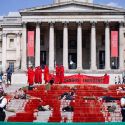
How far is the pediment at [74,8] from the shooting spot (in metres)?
66.3

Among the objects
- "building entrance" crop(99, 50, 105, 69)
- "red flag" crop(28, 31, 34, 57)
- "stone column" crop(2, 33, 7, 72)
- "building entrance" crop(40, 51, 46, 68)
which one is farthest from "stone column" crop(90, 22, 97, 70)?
"stone column" crop(2, 33, 7, 72)

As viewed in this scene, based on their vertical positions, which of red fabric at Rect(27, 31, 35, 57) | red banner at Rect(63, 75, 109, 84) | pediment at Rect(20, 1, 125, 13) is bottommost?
red banner at Rect(63, 75, 109, 84)

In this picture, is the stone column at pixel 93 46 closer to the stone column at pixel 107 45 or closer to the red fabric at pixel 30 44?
the stone column at pixel 107 45

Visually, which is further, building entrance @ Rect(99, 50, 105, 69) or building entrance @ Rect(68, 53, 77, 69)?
building entrance @ Rect(68, 53, 77, 69)

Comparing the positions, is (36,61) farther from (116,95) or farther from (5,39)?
(116,95)

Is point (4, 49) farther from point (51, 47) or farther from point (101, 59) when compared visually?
point (101, 59)

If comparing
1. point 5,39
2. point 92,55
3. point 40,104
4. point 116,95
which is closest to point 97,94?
point 116,95

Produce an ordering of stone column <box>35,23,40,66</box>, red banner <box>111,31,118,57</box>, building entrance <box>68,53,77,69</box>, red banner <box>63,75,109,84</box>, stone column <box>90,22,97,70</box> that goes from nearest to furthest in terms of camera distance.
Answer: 1. red banner <box>63,75,109,84</box>
2. red banner <box>111,31,118,57</box>
3. stone column <box>35,23,40,66</box>
4. stone column <box>90,22,97,70</box>
5. building entrance <box>68,53,77,69</box>

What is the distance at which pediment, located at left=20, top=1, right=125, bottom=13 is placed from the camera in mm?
66312

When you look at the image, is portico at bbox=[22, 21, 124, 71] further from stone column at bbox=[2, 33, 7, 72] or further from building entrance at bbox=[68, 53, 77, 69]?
stone column at bbox=[2, 33, 7, 72]

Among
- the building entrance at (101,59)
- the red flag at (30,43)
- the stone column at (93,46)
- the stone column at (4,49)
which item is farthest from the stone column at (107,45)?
the stone column at (4,49)

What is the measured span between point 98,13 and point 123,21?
4027mm

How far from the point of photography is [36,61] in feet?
217

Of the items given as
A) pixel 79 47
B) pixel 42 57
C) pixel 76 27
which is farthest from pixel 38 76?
pixel 42 57
